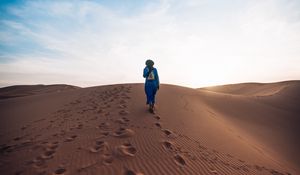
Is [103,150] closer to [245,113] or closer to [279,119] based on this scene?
[245,113]

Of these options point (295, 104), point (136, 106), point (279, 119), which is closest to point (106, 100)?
point (136, 106)

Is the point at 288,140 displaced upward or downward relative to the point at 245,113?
downward

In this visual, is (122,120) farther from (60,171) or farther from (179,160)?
(60,171)

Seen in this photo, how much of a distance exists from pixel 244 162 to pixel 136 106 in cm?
472

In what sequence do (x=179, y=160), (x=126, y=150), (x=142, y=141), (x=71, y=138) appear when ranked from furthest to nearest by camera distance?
1. (x=71, y=138)
2. (x=142, y=141)
3. (x=126, y=150)
4. (x=179, y=160)

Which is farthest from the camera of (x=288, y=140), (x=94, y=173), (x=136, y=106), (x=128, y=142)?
(x=288, y=140)

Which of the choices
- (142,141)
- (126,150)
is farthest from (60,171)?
(142,141)

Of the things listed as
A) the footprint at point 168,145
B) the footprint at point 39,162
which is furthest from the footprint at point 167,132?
the footprint at point 39,162

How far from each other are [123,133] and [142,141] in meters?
0.71

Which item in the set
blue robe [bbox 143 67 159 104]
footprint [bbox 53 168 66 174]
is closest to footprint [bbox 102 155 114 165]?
footprint [bbox 53 168 66 174]

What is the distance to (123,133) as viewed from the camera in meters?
6.43

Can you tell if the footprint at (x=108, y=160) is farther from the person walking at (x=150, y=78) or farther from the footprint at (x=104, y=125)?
the person walking at (x=150, y=78)

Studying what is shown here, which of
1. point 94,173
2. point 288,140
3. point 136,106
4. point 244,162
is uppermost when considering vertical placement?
point 136,106

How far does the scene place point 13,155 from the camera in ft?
17.8
